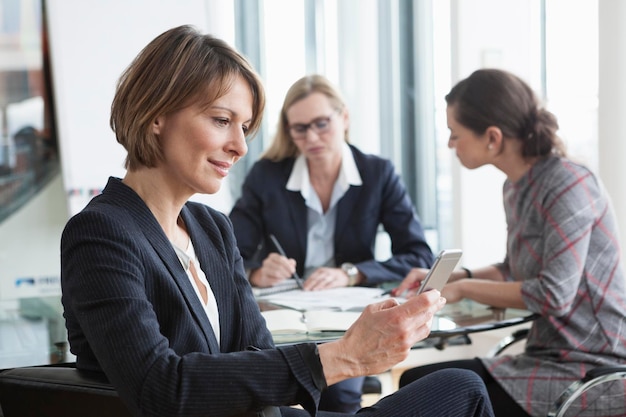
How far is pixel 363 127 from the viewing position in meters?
5.46

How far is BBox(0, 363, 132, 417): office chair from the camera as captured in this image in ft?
4.78

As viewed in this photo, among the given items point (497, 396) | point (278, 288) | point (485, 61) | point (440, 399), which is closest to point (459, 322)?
point (497, 396)

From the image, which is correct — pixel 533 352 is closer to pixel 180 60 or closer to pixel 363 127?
pixel 180 60

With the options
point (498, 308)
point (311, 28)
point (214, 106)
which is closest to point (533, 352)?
point (498, 308)

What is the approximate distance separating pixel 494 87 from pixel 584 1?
1.63 meters

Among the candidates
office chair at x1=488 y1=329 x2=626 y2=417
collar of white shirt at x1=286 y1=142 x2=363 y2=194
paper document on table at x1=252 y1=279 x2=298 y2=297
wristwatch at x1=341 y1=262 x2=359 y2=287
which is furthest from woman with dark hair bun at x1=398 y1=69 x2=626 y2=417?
collar of white shirt at x1=286 y1=142 x2=363 y2=194

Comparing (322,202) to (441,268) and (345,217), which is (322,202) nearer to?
(345,217)

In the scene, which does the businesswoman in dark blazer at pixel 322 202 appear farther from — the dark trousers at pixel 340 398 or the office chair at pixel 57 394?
the office chair at pixel 57 394

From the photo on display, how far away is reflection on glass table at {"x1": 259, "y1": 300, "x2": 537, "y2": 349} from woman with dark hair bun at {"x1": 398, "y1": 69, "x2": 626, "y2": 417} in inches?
1.3

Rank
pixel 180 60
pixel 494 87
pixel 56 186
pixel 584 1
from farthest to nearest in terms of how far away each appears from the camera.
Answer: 1. pixel 56 186
2. pixel 584 1
3. pixel 494 87
4. pixel 180 60

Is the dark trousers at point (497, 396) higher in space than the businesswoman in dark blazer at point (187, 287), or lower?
lower

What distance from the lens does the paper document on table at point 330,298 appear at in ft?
7.91

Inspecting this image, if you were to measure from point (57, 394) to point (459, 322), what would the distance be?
3.75ft

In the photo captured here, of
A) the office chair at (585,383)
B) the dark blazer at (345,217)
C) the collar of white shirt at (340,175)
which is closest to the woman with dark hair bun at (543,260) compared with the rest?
the office chair at (585,383)
